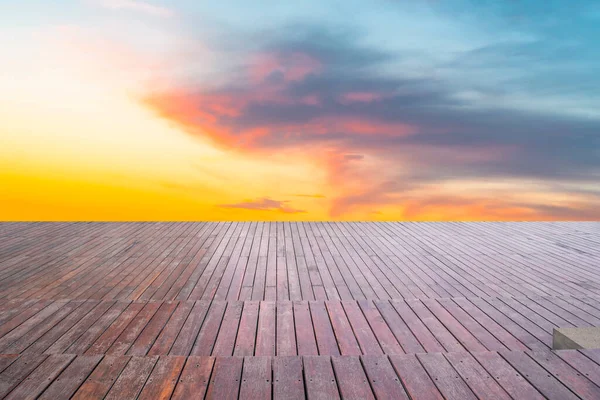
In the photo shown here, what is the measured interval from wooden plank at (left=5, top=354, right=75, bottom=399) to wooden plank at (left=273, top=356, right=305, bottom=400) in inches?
39.8

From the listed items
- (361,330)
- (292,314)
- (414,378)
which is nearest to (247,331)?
(292,314)

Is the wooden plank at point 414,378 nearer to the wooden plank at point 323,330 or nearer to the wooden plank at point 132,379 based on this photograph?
the wooden plank at point 323,330

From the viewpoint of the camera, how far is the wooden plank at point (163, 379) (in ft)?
5.11

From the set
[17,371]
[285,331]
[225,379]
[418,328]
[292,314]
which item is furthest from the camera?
[292,314]

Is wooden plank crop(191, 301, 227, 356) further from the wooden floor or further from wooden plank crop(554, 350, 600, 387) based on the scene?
wooden plank crop(554, 350, 600, 387)

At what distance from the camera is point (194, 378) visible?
1.64 metres

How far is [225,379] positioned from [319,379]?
0.42 meters

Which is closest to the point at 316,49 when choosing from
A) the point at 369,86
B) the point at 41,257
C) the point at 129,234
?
the point at 369,86

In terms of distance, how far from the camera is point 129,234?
6.06 m

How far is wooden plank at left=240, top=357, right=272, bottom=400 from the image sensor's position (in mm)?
1555

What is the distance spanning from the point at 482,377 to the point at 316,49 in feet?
24.5

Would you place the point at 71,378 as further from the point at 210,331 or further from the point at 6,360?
the point at 210,331

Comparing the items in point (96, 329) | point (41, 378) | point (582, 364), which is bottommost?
point (96, 329)

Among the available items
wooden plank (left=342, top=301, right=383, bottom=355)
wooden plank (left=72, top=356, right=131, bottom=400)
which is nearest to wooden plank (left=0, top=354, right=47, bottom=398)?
wooden plank (left=72, top=356, right=131, bottom=400)
